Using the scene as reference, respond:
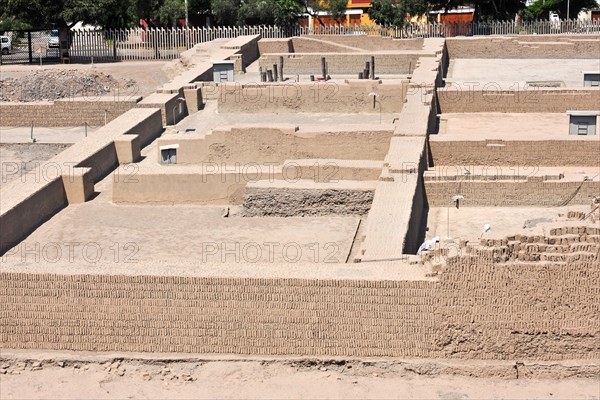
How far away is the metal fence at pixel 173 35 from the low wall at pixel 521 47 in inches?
244

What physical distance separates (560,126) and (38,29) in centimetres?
1792

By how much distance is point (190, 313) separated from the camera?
44.9ft

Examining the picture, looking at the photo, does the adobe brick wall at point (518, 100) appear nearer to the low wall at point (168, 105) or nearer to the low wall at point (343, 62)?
the low wall at point (168, 105)

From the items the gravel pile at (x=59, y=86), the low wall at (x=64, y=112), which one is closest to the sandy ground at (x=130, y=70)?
the gravel pile at (x=59, y=86)

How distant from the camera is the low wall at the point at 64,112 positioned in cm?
2677

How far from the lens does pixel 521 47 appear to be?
34375 mm

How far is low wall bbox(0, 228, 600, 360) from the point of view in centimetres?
1334

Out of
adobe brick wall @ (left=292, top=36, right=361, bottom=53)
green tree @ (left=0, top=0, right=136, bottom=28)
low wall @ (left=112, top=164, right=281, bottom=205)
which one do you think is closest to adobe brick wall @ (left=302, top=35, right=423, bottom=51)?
adobe brick wall @ (left=292, top=36, right=361, bottom=53)

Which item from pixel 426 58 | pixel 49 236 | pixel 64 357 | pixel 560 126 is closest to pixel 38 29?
pixel 426 58

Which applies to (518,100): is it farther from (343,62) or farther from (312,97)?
(343,62)

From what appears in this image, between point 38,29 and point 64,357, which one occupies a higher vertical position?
point 38,29

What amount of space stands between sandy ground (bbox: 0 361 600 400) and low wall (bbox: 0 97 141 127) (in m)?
13.4

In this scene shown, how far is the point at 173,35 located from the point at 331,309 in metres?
27.6

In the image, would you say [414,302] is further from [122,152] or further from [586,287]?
[122,152]
